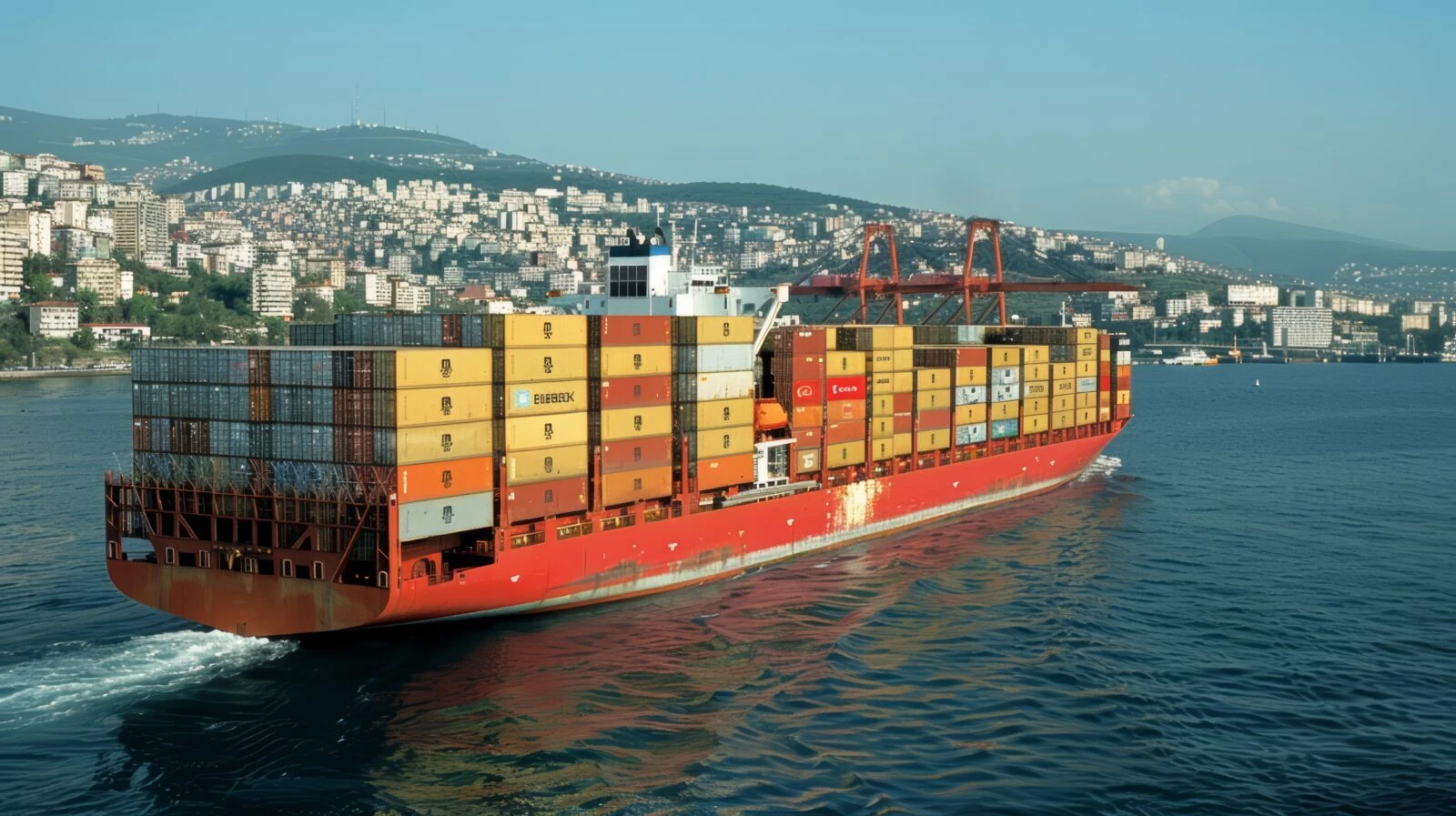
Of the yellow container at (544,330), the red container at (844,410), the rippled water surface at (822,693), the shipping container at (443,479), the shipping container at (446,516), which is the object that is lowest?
the rippled water surface at (822,693)

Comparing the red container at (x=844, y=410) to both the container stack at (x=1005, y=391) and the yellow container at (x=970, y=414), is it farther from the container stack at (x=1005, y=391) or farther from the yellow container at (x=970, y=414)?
the container stack at (x=1005, y=391)

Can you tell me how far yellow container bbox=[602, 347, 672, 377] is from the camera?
113 feet

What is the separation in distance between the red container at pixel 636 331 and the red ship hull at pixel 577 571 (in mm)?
4818

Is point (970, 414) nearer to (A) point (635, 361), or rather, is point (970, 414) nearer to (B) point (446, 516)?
(A) point (635, 361)

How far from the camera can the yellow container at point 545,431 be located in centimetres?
3139

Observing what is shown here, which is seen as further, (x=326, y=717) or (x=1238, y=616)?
(x=1238, y=616)

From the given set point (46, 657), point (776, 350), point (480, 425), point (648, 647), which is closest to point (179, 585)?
point (46, 657)

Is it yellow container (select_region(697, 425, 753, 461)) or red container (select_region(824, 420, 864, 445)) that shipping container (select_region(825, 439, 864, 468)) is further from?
yellow container (select_region(697, 425, 753, 461))

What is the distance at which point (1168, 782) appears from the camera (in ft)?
74.5

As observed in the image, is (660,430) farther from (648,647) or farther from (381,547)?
(381,547)

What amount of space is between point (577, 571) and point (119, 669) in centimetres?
1066

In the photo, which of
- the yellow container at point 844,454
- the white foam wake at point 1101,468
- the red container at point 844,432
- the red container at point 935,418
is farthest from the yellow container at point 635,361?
the white foam wake at point 1101,468

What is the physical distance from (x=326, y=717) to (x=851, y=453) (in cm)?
2315

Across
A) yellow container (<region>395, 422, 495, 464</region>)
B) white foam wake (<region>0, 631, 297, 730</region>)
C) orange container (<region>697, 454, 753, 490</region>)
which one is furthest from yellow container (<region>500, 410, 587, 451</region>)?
white foam wake (<region>0, 631, 297, 730</region>)
